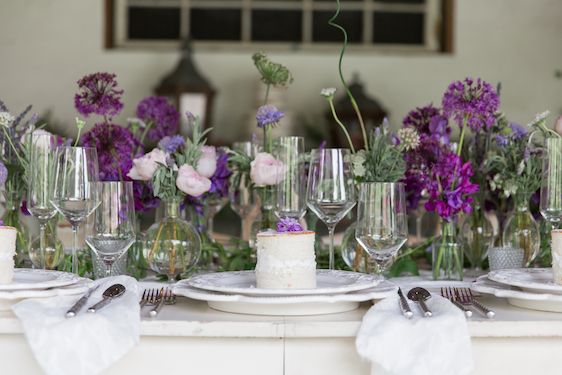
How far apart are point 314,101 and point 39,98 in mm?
1494

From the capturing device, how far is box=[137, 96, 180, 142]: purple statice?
1.92 m

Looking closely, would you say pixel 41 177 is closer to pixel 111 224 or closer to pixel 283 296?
pixel 111 224

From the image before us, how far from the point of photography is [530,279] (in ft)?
4.38

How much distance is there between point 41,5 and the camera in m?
5.20

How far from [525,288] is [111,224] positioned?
61 cm

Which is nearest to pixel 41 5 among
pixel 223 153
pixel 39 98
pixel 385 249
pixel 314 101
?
pixel 39 98

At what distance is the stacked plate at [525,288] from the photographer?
1228mm

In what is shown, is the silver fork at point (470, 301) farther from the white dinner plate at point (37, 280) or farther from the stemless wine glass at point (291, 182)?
the white dinner plate at point (37, 280)

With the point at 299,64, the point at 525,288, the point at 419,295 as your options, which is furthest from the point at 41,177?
the point at 299,64

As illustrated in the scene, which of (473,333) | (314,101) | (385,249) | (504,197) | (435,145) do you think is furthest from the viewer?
(314,101)

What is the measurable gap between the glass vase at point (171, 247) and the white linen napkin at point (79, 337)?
42 cm

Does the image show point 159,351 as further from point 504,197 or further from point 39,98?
point 39,98

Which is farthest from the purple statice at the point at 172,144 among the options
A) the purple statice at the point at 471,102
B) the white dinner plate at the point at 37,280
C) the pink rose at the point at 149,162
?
the purple statice at the point at 471,102

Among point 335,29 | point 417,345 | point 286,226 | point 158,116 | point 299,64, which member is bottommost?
point 417,345
